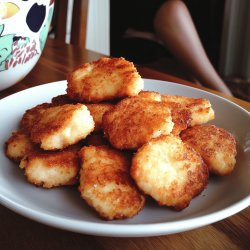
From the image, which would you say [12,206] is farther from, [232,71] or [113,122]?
[232,71]

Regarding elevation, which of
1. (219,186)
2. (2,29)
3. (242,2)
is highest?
(2,29)

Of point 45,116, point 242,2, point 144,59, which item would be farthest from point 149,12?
point 45,116

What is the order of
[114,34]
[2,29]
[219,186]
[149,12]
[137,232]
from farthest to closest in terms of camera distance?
[114,34] < [149,12] < [2,29] < [219,186] < [137,232]

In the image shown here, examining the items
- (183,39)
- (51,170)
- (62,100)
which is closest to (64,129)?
(51,170)

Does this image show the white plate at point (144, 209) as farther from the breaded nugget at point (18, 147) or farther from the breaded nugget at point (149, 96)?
the breaded nugget at point (149, 96)

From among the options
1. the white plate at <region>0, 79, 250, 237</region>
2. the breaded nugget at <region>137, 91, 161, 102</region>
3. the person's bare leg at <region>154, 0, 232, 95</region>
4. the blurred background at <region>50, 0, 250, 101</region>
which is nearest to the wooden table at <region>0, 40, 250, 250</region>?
the white plate at <region>0, 79, 250, 237</region>

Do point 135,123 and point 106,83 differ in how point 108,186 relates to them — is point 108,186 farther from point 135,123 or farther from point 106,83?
point 106,83
